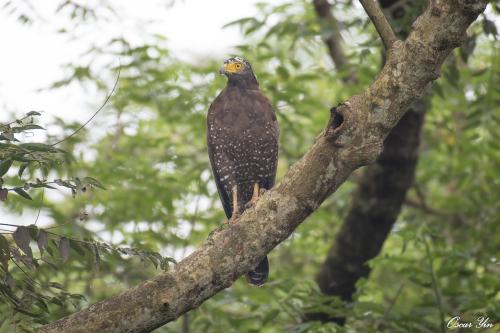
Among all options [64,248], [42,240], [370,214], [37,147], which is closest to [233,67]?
[370,214]

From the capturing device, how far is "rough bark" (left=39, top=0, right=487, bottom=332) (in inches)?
135

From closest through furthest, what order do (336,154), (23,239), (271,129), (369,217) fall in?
1. (23,239)
2. (336,154)
3. (271,129)
4. (369,217)

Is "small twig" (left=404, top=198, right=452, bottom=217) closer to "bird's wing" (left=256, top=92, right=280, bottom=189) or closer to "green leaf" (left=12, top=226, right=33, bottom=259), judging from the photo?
"bird's wing" (left=256, top=92, right=280, bottom=189)

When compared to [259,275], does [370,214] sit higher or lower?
lower

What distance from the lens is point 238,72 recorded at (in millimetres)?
5891

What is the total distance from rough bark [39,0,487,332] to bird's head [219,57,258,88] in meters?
2.34

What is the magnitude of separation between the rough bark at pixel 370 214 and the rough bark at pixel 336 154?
2.73 m

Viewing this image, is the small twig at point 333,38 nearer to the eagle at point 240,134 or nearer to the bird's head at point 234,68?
the bird's head at point 234,68

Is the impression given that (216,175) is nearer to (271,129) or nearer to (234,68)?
(271,129)

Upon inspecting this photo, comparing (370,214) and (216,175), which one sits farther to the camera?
(370,214)

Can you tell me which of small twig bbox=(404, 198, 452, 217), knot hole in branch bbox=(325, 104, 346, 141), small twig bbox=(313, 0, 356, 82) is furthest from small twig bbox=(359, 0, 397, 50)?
small twig bbox=(404, 198, 452, 217)

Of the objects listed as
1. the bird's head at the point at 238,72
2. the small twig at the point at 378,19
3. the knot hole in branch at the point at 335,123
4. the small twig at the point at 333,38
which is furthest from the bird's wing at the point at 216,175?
the knot hole in branch at the point at 335,123

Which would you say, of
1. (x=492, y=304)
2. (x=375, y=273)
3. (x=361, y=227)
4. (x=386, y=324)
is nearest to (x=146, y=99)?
(x=361, y=227)

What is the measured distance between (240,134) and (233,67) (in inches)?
22.6
